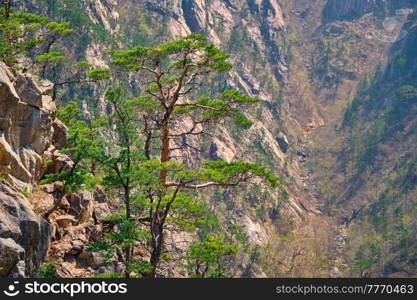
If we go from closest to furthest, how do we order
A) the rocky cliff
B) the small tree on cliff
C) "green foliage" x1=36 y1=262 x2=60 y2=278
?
the rocky cliff → "green foliage" x1=36 y1=262 x2=60 y2=278 → the small tree on cliff

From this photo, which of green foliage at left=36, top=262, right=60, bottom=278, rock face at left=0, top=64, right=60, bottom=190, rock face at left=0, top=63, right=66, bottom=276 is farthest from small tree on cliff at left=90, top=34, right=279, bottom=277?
rock face at left=0, top=64, right=60, bottom=190

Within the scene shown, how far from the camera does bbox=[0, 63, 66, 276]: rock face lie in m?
20.6

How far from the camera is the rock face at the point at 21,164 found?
67.6 feet

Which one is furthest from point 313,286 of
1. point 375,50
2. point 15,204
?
point 375,50

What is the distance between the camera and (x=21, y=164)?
995 inches

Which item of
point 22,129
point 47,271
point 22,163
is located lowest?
point 47,271

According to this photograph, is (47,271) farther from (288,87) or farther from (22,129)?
(288,87)

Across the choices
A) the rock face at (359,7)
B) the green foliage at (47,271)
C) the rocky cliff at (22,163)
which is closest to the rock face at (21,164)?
the rocky cliff at (22,163)

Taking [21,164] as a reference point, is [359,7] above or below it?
above

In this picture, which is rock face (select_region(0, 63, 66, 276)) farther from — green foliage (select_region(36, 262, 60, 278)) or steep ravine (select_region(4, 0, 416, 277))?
steep ravine (select_region(4, 0, 416, 277))

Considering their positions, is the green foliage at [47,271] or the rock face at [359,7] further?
the rock face at [359,7]

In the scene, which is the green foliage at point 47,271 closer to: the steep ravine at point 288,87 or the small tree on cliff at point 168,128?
the small tree on cliff at point 168,128

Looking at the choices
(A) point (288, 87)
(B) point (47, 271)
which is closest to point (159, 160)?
(B) point (47, 271)

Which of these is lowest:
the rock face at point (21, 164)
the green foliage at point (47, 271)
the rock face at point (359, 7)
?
the green foliage at point (47, 271)
